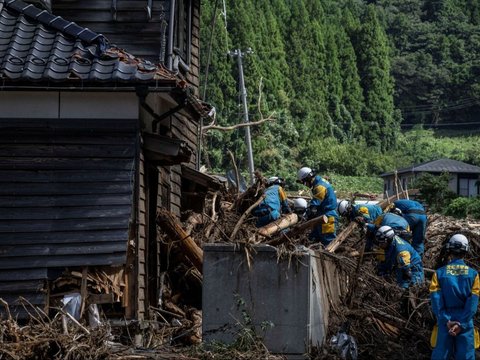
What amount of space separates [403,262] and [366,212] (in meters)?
2.99

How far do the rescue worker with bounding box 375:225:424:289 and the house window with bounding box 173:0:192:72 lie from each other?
422 cm

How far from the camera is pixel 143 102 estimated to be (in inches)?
520

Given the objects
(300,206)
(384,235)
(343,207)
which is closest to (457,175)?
(300,206)

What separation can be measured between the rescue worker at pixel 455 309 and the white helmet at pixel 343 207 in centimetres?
588

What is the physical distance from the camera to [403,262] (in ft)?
47.2

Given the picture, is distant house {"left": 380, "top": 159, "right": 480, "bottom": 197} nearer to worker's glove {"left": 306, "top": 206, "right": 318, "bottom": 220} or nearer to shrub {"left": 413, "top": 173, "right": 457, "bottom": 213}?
shrub {"left": 413, "top": 173, "right": 457, "bottom": 213}

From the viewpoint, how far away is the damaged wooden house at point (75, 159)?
40.8 feet

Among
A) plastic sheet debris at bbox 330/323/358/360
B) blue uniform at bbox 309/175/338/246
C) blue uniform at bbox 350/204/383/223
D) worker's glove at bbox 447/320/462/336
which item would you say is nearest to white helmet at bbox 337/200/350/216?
blue uniform at bbox 350/204/383/223

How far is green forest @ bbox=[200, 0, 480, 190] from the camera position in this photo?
64312 mm

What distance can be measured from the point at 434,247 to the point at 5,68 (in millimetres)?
8660

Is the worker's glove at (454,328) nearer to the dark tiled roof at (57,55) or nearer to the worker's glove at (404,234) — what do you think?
the worker's glove at (404,234)

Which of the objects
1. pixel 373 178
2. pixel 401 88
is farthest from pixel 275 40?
pixel 401 88

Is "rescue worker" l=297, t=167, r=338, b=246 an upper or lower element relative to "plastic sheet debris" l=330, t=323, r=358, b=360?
upper

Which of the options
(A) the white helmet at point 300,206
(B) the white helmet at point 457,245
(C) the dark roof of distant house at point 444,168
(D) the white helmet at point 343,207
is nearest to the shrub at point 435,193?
(A) the white helmet at point 300,206
